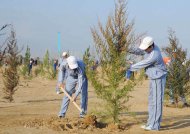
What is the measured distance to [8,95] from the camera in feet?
59.7

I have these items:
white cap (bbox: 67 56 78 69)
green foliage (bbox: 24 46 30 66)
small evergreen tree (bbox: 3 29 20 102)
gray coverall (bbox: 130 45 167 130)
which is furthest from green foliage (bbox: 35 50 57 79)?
gray coverall (bbox: 130 45 167 130)

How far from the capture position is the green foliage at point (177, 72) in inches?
615

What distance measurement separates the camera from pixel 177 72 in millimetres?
15648

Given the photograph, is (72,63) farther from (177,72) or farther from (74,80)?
(177,72)

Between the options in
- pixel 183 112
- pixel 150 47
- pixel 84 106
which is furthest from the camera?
pixel 183 112

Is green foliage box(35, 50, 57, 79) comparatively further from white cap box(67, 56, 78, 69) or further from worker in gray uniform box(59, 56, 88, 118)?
white cap box(67, 56, 78, 69)

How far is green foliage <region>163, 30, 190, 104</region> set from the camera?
51.3 feet

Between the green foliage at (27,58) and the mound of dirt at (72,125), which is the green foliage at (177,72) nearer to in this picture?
the mound of dirt at (72,125)

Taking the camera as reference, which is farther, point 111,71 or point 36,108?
point 36,108

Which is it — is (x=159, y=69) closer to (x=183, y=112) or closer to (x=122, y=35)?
(x=122, y=35)

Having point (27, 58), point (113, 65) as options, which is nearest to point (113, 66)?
point (113, 65)

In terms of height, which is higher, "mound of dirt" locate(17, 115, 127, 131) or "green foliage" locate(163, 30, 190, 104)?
"green foliage" locate(163, 30, 190, 104)

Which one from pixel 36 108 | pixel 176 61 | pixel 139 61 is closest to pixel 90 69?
pixel 139 61

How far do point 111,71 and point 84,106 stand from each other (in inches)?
76.8
